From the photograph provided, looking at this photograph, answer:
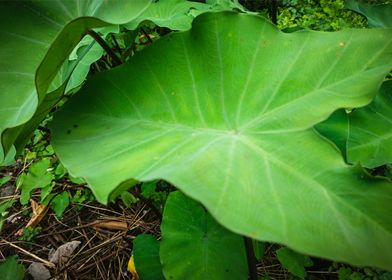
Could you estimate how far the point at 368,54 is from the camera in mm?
754

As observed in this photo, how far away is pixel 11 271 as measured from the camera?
1.27 metres

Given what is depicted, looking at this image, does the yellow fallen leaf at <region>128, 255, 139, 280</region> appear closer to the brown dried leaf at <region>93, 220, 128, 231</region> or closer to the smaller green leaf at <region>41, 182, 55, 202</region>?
the brown dried leaf at <region>93, 220, 128, 231</region>

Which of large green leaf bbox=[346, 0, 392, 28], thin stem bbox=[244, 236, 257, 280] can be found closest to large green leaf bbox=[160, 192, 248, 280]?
thin stem bbox=[244, 236, 257, 280]

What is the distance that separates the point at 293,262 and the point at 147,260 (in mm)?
479

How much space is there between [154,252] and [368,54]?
34.2 inches

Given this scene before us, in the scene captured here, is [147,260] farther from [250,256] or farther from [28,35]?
[28,35]

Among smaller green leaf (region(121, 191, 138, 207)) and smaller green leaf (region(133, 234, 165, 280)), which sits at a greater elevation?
smaller green leaf (region(121, 191, 138, 207))

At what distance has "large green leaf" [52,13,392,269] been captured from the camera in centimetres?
55

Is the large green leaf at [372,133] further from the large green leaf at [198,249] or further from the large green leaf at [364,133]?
the large green leaf at [198,249]

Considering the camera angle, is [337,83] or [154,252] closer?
[337,83]

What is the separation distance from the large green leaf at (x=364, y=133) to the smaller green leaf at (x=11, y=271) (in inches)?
44.3

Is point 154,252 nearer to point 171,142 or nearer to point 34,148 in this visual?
point 171,142

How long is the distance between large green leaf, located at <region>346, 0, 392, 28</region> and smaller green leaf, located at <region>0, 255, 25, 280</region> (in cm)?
157

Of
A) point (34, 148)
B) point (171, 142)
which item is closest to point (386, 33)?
point (171, 142)
